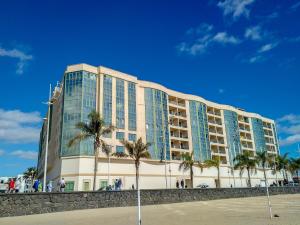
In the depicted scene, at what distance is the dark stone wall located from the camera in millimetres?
24277

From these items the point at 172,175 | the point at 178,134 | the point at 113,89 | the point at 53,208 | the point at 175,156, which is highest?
the point at 113,89

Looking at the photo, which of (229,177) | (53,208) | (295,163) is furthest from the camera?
(295,163)

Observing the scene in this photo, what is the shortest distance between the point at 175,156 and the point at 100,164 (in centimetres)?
2348

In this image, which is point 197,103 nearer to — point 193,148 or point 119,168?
point 193,148

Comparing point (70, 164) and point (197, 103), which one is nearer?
point (70, 164)

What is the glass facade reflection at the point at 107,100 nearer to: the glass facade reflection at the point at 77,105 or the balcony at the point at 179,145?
the glass facade reflection at the point at 77,105

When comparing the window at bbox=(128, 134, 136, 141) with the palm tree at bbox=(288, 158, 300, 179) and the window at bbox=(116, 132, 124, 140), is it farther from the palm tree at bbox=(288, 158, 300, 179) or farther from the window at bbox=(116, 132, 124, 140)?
the palm tree at bbox=(288, 158, 300, 179)

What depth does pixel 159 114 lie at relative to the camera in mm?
75188

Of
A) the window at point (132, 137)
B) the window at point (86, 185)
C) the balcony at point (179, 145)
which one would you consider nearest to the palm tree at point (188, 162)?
the balcony at point (179, 145)

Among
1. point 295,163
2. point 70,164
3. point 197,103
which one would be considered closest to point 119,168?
point 70,164

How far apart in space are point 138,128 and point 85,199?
40665mm

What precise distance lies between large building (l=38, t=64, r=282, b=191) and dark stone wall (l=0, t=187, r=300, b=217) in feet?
74.6

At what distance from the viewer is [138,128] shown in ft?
227

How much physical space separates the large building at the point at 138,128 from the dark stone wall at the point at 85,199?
22731 mm
